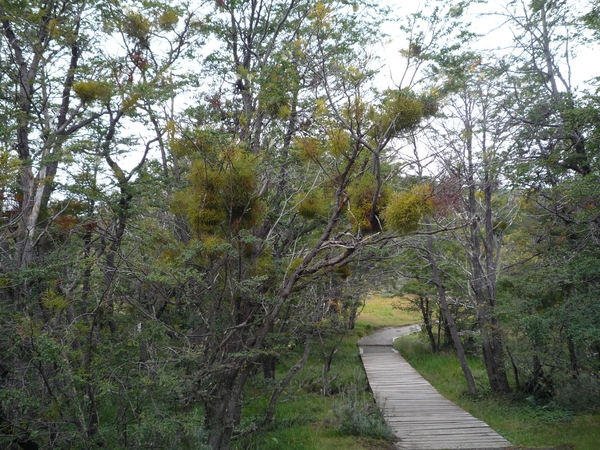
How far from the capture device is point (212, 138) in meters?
4.11

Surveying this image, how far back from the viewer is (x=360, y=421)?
6875mm

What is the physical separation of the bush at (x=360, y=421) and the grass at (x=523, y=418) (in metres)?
1.70

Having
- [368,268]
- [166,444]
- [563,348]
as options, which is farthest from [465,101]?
[166,444]

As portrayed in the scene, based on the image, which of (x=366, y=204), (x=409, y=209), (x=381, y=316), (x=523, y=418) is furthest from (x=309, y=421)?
(x=381, y=316)

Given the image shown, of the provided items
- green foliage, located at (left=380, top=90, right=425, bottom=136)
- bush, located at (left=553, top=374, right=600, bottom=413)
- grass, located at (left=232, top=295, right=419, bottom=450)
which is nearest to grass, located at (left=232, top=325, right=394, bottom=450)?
grass, located at (left=232, top=295, right=419, bottom=450)

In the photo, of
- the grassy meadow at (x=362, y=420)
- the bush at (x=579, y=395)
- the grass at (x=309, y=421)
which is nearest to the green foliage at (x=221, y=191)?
the grass at (x=309, y=421)

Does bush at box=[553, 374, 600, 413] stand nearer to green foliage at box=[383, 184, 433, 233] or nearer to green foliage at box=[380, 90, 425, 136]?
green foliage at box=[383, 184, 433, 233]

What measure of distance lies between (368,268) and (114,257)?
12.7 feet

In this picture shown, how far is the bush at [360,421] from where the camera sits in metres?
6.66

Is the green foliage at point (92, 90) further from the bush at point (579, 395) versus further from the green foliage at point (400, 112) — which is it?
the bush at point (579, 395)

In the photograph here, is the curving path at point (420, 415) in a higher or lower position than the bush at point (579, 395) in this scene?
lower

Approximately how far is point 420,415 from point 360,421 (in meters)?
1.37

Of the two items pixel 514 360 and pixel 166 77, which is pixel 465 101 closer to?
pixel 514 360

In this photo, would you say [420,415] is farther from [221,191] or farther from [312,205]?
[221,191]
